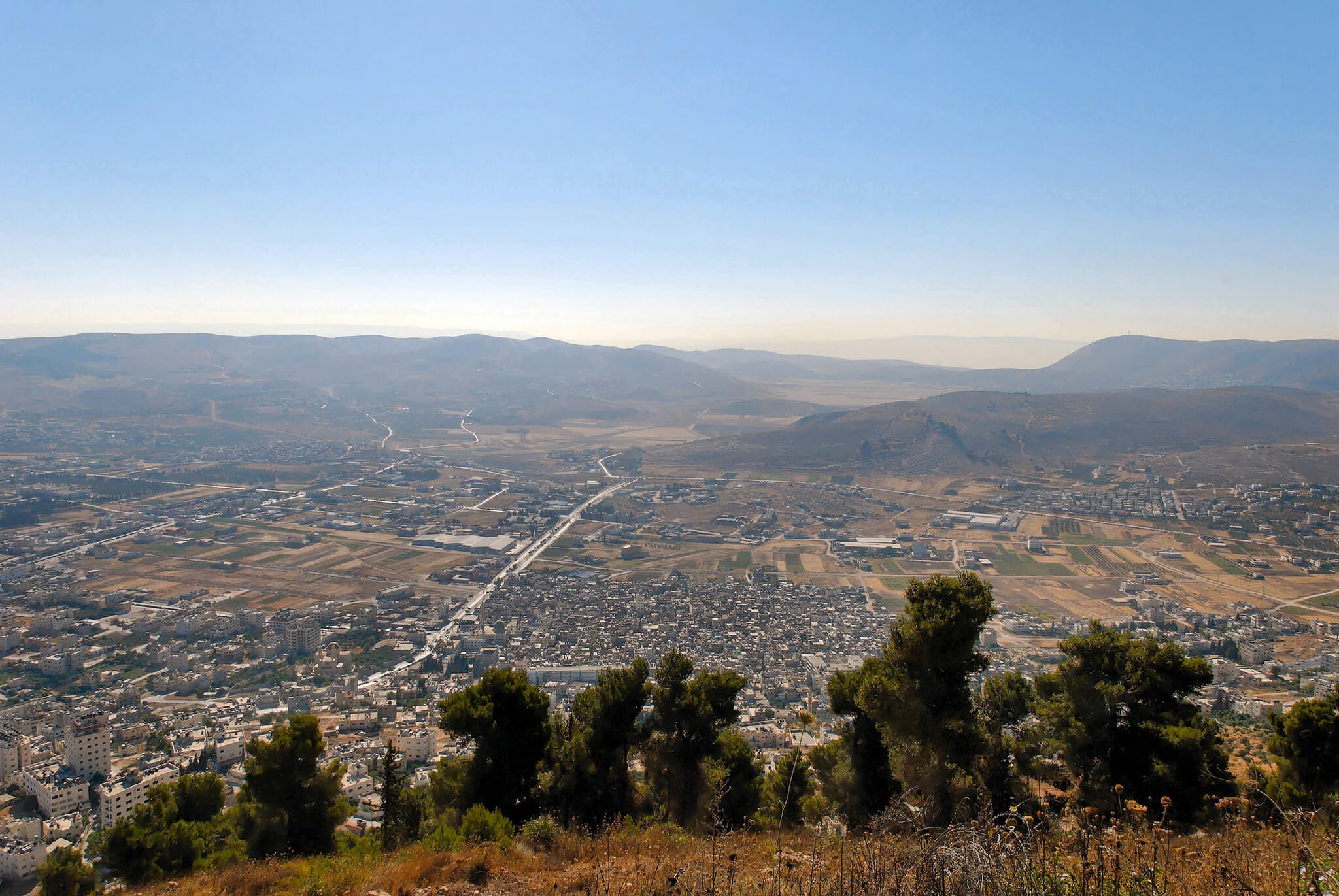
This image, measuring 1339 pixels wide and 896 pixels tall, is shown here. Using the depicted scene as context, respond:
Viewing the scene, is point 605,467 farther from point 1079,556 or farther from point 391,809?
point 391,809

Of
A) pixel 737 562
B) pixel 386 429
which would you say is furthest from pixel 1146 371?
pixel 737 562

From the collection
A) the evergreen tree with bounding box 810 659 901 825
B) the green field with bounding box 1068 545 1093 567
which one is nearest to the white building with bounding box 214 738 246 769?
the evergreen tree with bounding box 810 659 901 825

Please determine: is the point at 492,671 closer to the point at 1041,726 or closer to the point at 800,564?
the point at 1041,726

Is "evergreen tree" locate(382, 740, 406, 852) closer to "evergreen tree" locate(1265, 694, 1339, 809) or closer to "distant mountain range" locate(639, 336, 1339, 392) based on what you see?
"evergreen tree" locate(1265, 694, 1339, 809)

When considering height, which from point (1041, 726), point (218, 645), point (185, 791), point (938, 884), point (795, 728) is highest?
point (938, 884)

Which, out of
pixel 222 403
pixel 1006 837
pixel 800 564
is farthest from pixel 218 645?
pixel 222 403

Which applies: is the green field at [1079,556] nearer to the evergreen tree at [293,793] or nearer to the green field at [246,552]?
the evergreen tree at [293,793]
